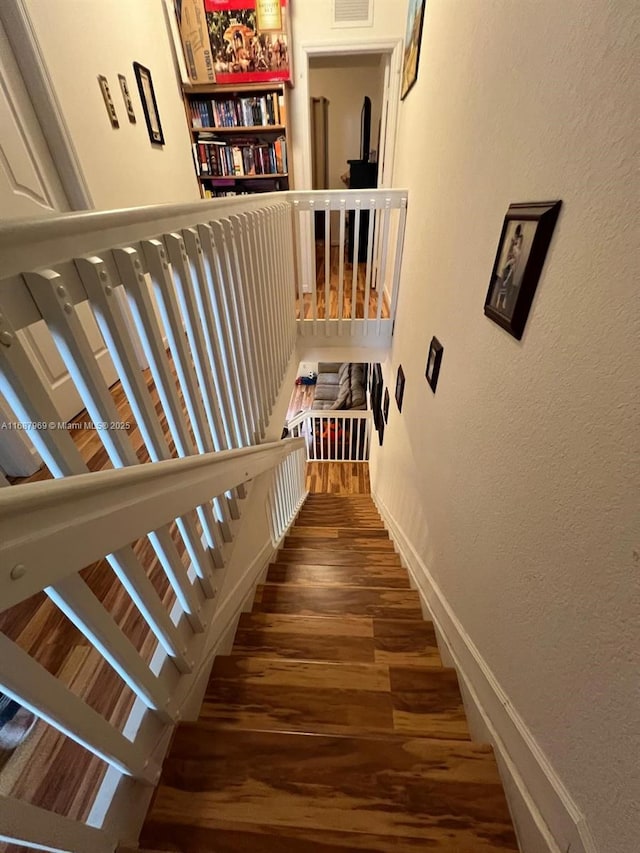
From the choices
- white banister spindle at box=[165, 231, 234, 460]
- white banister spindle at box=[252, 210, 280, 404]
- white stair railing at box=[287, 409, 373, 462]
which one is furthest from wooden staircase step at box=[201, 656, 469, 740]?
white stair railing at box=[287, 409, 373, 462]

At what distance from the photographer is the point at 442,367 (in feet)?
5.09

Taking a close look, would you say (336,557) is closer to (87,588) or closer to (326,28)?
(87,588)

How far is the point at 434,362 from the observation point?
65.6 inches

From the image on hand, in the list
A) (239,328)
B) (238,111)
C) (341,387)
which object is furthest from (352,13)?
(341,387)

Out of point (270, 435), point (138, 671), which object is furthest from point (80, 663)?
point (270, 435)

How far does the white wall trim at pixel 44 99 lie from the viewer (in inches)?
59.9

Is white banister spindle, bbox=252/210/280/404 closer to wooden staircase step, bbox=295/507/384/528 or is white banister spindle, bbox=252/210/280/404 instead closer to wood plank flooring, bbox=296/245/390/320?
wood plank flooring, bbox=296/245/390/320

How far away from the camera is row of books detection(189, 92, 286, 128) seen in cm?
329

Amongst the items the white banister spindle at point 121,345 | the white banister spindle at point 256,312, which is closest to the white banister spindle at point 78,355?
the white banister spindle at point 121,345

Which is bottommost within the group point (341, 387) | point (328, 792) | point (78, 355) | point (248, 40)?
point (341, 387)

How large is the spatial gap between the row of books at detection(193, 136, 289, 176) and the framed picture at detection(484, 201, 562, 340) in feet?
11.2

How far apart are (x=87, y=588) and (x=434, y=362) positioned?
4.95 ft

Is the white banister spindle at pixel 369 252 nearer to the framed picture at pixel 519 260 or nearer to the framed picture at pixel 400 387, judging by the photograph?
the framed picture at pixel 400 387

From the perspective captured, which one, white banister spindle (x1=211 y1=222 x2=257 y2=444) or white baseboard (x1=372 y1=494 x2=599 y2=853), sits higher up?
white banister spindle (x1=211 y1=222 x2=257 y2=444)
